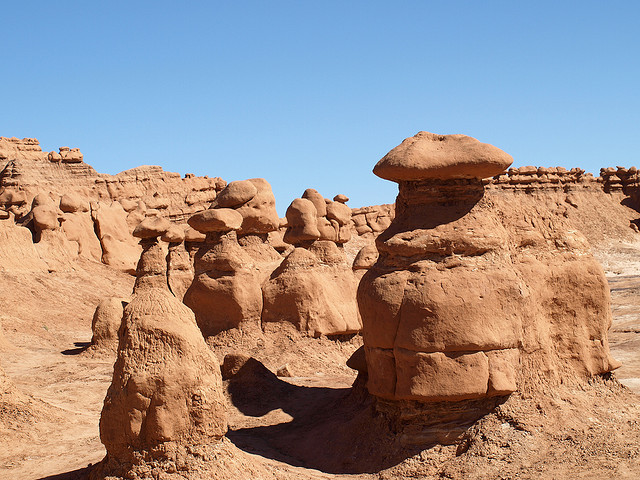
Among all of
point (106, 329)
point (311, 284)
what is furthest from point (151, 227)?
point (311, 284)

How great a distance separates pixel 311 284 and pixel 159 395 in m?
7.42

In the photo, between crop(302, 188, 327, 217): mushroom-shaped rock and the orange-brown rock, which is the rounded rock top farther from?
crop(302, 188, 327, 217): mushroom-shaped rock

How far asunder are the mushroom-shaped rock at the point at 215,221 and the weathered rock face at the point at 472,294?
5086mm

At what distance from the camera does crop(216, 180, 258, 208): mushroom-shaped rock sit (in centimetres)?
1448

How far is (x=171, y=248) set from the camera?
19422 mm

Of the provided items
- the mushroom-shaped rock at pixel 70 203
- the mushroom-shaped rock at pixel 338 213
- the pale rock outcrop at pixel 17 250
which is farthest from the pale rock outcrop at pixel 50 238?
the mushroom-shaped rock at pixel 338 213

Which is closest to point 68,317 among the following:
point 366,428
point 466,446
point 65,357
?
point 65,357

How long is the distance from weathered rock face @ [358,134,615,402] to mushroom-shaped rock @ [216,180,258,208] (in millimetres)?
6235

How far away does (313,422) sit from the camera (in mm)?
9578

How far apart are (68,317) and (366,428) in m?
13.6

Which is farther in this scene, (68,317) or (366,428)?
(68,317)

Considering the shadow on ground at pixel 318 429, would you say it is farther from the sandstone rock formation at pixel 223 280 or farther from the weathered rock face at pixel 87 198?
the weathered rock face at pixel 87 198

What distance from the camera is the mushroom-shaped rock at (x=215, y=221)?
13.1 metres

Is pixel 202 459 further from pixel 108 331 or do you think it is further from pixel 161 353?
pixel 108 331
